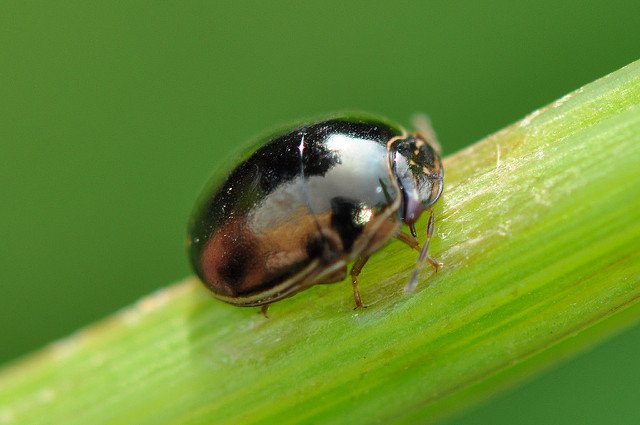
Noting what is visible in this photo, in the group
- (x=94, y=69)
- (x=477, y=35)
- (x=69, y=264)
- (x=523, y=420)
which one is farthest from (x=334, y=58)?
(x=523, y=420)

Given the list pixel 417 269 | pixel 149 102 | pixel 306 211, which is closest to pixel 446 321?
pixel 417 269

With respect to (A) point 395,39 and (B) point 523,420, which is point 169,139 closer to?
(A) point 395,39

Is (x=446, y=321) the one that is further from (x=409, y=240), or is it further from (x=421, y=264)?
(x=409, y=240)

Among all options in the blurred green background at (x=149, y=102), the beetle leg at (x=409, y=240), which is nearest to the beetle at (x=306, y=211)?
the beetle leg at (x=409, y=240)

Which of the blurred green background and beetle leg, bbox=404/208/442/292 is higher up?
the blurred green background

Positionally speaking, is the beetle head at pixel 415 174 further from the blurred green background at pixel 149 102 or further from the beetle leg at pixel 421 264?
the blurred green background at pixel 149 102

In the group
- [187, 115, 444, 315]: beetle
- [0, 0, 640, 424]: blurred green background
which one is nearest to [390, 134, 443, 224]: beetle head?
[187, 115, 444, 315]: beetle

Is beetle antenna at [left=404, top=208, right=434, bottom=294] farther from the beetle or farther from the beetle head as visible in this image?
the beetle head

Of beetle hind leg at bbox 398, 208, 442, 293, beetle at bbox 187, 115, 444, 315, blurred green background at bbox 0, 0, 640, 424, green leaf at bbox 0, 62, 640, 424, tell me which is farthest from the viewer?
blurred green background at bbox 0, 0, 640, 424
